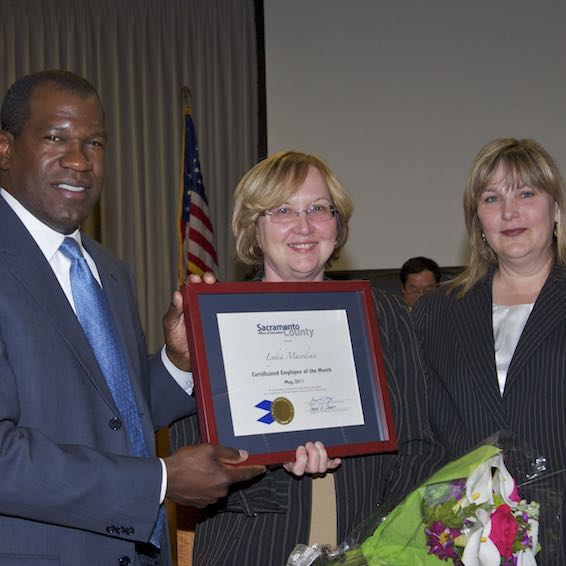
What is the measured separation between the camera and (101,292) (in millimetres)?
2414

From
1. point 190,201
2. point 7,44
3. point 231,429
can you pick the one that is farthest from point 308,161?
point 7,44

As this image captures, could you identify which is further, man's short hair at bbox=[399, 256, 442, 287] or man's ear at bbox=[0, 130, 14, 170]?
man's short hair at bbox=[399, 256, 442, 287]

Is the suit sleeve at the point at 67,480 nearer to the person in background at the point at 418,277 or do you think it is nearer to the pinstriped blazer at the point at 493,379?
the pinstriped blazer at the point at 493,379

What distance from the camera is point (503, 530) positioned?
1.73 metres

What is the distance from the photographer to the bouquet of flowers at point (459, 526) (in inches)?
67.8

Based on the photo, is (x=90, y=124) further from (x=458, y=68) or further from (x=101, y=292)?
(x=458, y=68)

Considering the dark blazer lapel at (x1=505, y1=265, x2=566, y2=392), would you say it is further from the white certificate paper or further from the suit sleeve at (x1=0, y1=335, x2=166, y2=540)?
the suit sleeve at (x1=0, y1=335, x2=166, y2=540)

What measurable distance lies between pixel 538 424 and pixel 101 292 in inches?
51.6

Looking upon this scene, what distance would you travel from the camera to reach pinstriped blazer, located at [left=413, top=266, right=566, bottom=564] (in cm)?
262

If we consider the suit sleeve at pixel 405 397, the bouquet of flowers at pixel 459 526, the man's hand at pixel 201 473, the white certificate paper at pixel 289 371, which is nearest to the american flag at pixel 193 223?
the suit sleeve at pixel 405 397

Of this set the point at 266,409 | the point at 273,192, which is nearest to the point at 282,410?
the point at 266,409

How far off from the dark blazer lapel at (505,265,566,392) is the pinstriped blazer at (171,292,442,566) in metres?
0.29

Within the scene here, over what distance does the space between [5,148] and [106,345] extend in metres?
0.58
